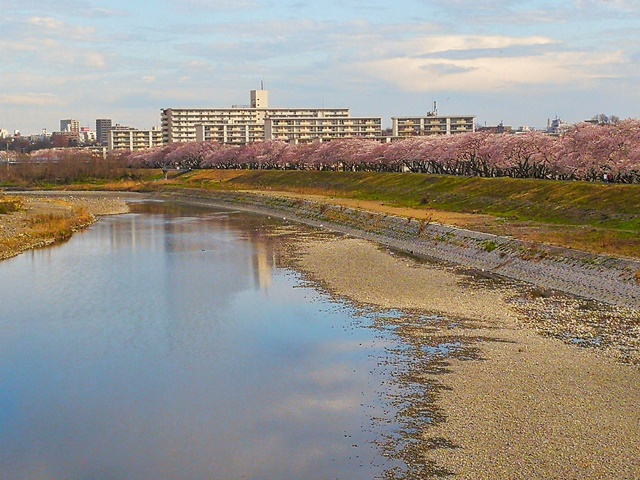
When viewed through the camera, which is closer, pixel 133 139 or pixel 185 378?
pixel 185 378

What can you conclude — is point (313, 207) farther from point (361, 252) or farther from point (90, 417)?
point (90, 417)

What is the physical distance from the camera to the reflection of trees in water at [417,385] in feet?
39.6

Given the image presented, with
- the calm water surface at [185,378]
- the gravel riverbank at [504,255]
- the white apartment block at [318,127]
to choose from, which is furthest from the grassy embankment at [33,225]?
the white apartment block at [318,127]

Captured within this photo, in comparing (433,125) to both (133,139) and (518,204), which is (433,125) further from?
(518,204)

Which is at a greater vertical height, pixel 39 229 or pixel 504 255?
pixel 39 229

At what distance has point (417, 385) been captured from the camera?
15.7m

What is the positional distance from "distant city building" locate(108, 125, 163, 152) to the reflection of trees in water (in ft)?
537

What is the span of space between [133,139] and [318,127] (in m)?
59.2

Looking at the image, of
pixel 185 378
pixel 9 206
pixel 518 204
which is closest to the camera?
pixel 185 378

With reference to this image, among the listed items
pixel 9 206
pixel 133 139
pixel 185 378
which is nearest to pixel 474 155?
pixel 9 206

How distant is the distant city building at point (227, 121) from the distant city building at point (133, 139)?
22.6m

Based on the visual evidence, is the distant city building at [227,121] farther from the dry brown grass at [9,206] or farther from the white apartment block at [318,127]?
the dry brown grass at [9,206]

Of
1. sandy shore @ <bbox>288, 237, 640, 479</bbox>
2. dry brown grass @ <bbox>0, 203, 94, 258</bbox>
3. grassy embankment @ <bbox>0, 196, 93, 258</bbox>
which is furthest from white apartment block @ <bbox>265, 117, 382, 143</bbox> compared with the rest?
sandy shore @ <bbox>288, 237, 640, 479</bbox>

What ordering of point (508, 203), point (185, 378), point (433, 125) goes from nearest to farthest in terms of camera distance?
point (185, 378)
point (508, 203)
point (433, 125)
